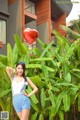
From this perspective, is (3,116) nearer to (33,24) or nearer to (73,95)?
(73,95)

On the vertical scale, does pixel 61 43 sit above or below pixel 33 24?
below

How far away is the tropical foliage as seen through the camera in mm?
5445

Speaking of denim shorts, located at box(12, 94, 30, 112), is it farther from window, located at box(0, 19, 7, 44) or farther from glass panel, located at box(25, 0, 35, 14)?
glass panel, located at box(25, 0, 35, 14)

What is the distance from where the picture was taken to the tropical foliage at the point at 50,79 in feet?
17.9

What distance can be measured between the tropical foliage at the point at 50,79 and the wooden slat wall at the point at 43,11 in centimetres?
1598

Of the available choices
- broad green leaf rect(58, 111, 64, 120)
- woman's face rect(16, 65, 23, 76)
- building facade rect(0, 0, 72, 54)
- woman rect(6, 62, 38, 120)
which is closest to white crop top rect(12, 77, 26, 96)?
woman rect(6, 62, 38, 120)

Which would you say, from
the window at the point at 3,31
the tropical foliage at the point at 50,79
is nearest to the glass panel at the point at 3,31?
the window at the point at 3,31

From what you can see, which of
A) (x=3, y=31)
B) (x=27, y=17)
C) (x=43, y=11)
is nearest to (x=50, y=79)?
(x=3, y=31)

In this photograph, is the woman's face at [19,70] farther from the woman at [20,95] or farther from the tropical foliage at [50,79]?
the tropical foliage at [50,79]

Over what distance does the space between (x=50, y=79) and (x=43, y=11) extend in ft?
56.3

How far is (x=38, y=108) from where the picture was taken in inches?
220

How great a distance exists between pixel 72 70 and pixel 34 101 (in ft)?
3.38

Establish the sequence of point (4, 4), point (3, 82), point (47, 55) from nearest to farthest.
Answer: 1. point (3, 82)
2. point (47, 55)
3. point (4, 4)

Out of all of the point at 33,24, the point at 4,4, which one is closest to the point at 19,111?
the point at 4,4
